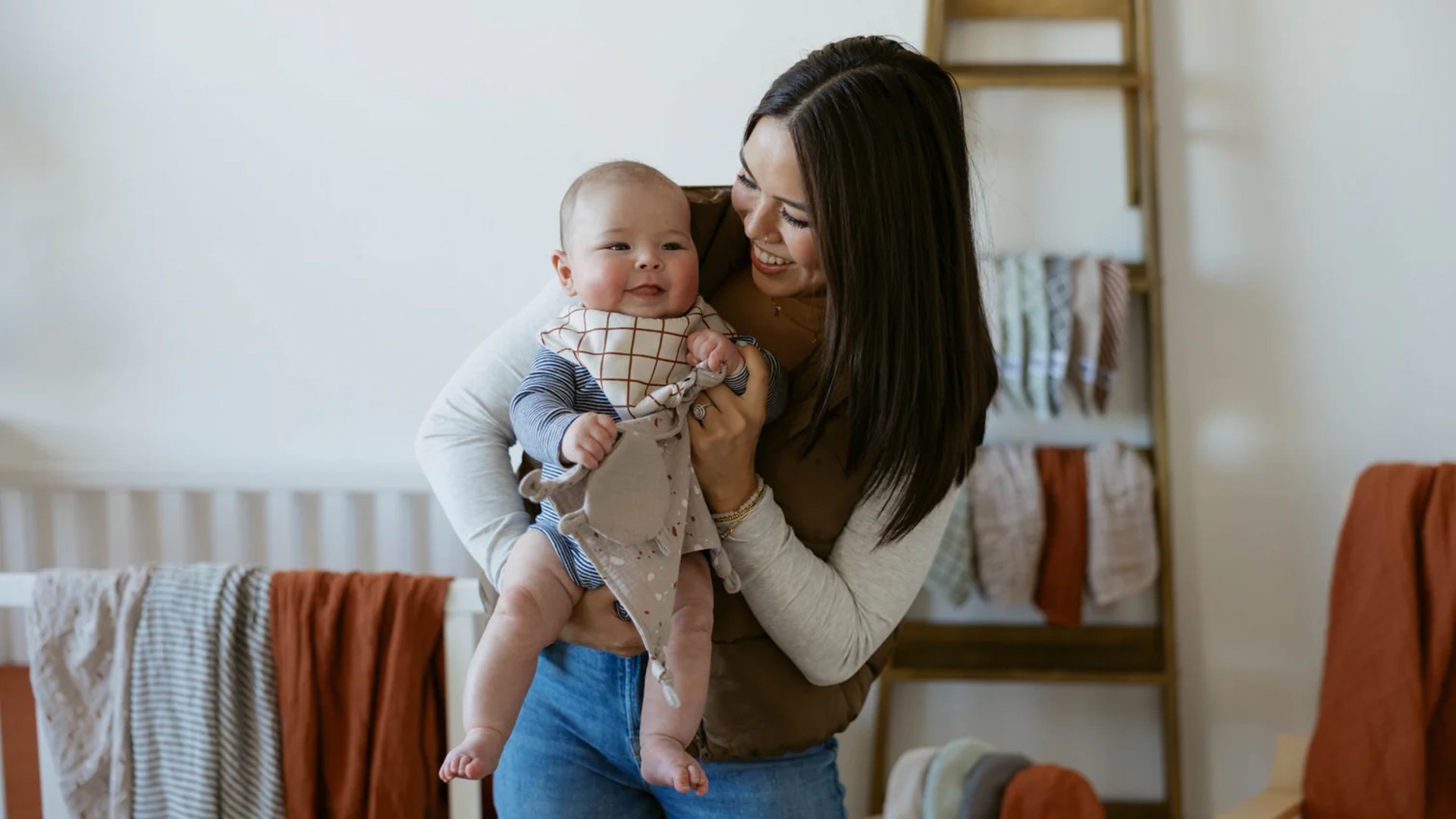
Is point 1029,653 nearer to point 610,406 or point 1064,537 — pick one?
point 1064,537

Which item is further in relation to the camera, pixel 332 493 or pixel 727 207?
pixel 332 493

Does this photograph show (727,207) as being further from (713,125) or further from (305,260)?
(305,260)

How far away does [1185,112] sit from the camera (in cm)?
223

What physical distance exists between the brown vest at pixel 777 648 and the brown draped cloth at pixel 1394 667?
1.11 metres

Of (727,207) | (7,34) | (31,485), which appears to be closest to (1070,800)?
(727,207)

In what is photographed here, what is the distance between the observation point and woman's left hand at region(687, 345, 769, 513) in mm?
1043

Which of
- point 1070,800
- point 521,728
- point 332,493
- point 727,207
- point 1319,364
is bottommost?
point 1070,800

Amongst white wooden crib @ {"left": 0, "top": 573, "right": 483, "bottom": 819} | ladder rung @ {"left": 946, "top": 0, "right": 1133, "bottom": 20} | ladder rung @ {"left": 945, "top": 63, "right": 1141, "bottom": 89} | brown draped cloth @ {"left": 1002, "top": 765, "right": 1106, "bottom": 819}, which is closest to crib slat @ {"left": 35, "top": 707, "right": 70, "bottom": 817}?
white wooden crib @ {"left": 0, "top": 573, "right": 483, "bottom": 819}

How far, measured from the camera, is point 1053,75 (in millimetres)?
2139

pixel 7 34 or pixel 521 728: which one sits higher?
pixel 7 34

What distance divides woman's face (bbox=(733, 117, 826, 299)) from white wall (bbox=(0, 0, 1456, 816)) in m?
1.15

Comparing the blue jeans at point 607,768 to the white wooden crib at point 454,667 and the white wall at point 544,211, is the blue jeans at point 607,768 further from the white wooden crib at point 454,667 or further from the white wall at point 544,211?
the white wall at point 544,211

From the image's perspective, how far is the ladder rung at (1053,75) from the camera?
6.98 feet

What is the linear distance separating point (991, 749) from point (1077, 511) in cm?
45
